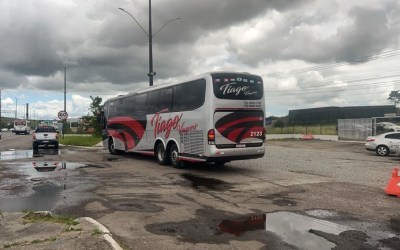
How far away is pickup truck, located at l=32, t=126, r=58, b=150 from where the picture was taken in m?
28.5

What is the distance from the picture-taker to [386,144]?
76.8ft

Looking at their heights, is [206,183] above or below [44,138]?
below

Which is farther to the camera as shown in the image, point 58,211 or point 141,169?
point 141,169

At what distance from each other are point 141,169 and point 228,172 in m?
3.38

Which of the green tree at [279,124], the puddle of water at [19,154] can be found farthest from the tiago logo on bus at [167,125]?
the green tree at [279,124]

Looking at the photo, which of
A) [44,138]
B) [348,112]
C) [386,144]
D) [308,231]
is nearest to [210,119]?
[308,231]

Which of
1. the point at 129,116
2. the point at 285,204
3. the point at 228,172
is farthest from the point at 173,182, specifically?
the point at 129,116

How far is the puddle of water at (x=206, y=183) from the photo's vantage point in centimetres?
1123

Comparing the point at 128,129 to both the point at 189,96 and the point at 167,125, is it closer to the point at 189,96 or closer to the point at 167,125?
the point at 167,125

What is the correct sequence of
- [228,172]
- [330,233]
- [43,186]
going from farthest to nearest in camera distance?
[228,172], [43,186], [330,233]

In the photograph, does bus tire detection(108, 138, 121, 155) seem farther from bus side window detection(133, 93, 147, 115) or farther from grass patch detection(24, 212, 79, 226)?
grass patch detection(24, 212, 79, 226)

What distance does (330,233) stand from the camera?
6.48m

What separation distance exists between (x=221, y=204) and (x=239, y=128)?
556 cm

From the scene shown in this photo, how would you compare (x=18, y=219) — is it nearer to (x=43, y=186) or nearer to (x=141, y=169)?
(x=43, y=186)
